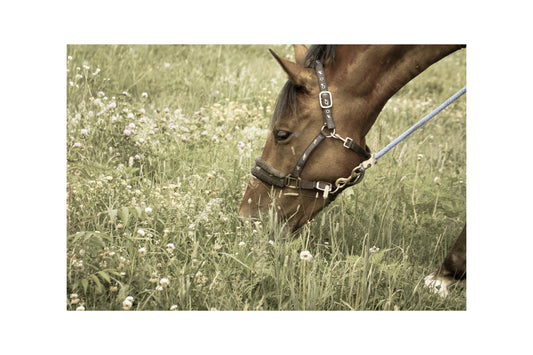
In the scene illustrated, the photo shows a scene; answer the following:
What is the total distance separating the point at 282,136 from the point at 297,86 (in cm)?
33

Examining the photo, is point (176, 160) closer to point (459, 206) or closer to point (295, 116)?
point (295, 116)

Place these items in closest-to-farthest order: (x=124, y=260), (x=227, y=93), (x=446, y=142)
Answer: (x=124, y=260), (x=446, y=142), (x=227, y=93)

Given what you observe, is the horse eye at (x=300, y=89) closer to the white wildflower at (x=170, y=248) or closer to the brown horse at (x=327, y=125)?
the brown horse at (x=327, y=125)

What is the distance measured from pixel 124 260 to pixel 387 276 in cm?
160

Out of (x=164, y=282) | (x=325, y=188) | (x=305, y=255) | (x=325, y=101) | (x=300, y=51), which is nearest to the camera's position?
(x=164, y=282)

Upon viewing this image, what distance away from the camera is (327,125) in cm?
318

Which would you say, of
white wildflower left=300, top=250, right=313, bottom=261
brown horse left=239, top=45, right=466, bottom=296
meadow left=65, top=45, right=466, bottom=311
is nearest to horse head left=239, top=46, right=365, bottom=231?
brown horse left=239, top=45, right=466, bottom=296

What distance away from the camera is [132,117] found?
162 inches

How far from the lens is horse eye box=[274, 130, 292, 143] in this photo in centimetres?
323

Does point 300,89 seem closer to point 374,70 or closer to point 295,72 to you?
point 295,72

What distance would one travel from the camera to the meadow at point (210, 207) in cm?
293

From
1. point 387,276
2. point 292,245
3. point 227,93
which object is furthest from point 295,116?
point 227,93

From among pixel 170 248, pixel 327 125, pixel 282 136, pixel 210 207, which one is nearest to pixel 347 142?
pixel 327 125
